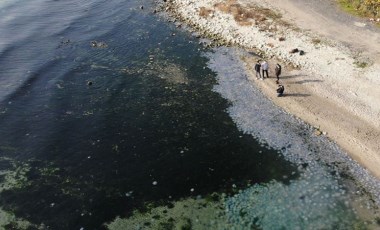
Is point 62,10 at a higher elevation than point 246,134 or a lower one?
higher

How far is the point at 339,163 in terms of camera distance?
36031 millimetres

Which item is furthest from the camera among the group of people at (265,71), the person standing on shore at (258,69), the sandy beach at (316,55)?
the person standing on shore at (258,69)

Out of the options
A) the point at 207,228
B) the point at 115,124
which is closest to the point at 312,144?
the point at 207,228

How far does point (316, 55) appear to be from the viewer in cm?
4922

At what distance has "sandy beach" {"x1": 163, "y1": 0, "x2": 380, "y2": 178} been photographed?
39625 mm

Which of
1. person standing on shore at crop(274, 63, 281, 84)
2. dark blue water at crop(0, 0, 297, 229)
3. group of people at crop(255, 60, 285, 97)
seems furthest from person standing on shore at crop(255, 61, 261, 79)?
dark blue water at crop(0, 0, 297, 229)

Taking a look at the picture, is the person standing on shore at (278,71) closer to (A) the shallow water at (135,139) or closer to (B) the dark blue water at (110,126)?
(A) the shallow water at (135,139)

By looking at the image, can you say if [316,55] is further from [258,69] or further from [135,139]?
[135,139]

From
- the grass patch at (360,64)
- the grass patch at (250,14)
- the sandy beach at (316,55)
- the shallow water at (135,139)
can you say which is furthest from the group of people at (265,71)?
the grass patch at (250,14)

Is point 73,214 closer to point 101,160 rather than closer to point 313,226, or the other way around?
point 101,160

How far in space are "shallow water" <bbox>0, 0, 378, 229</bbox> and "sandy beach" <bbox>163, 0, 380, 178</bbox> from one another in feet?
10.6

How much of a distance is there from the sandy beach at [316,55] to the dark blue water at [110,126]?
597cm

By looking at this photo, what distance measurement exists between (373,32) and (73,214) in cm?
4279

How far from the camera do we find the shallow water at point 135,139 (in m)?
33.1
